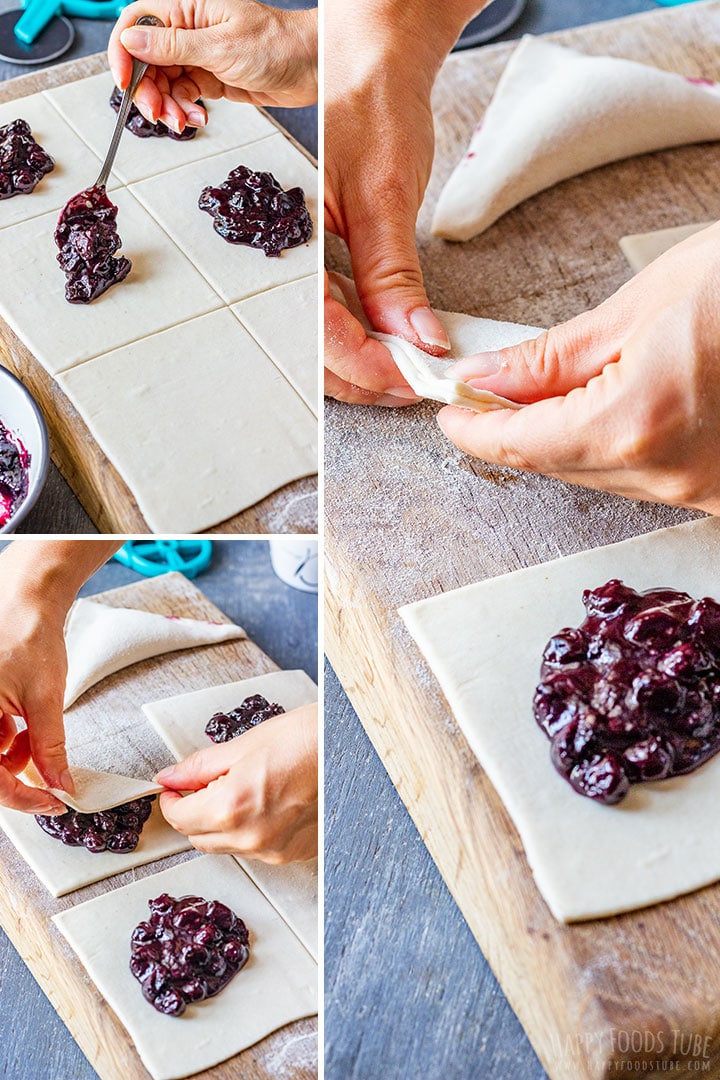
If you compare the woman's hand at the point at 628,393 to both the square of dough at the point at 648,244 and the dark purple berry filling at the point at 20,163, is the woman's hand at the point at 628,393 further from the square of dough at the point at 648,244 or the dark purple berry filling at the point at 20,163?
the dark purple berry filling at the point at 20,163

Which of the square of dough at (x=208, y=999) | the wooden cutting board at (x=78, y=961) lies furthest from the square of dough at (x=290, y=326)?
the square of dough at (x=208, y=999)

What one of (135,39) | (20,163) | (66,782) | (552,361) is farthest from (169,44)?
(66,782)

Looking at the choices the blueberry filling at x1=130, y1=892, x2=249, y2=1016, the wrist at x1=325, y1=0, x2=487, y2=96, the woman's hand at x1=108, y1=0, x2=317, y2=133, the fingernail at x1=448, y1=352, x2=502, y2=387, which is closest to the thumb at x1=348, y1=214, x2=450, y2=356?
the fingernail at x1=448, y1=352, x2=502, y2=387

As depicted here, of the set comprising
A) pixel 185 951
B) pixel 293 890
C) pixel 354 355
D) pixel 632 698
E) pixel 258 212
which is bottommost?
pixel 293 890

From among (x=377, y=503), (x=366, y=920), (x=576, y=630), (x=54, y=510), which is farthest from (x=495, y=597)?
(x=54, y=510)

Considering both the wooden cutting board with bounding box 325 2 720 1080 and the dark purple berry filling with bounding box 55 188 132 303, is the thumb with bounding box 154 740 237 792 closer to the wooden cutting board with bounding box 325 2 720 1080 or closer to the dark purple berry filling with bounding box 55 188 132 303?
the wooden cutting board with bounding box 325 2 720 1080

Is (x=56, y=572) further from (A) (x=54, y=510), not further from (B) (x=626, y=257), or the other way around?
(B) (x=626, y=257)

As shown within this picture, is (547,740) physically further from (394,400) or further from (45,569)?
(45,569)
